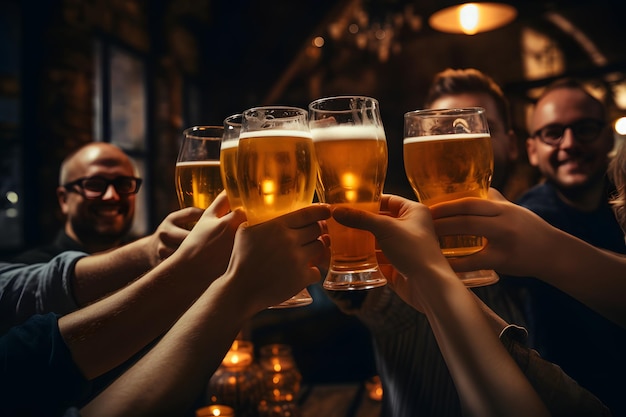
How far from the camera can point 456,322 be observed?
0.85 meters

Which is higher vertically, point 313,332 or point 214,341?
point 214,341

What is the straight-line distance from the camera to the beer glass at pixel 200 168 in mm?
1303

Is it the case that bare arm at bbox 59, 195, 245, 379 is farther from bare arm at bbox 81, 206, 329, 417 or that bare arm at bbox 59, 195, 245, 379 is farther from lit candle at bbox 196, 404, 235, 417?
lit candle at bbox 196, 404, 235, 417

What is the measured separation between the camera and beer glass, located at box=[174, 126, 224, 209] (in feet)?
4.27

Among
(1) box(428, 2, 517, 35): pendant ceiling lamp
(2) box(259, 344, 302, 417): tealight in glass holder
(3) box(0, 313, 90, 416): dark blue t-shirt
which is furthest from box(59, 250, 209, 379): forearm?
(1) box(428, 2, 517, 35): pendant ceiling lamp

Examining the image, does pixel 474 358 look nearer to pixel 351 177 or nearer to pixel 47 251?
pixel 351 177

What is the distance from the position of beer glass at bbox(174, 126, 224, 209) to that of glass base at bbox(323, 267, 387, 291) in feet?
1.42

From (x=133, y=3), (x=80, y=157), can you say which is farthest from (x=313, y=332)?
(x=133, y=3)

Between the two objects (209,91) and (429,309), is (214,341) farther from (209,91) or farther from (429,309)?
(209,91)

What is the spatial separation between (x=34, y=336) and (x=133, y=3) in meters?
4.39

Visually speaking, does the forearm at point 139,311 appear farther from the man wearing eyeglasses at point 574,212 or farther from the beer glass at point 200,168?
the man wearing eyeglasses at point 574,212

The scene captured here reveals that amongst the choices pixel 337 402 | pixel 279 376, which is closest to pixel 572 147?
pixel 337 402

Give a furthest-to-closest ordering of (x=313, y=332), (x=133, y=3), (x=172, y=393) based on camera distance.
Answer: (x=133, y=3) < (x=313, y=332) < (x=172, y=393)

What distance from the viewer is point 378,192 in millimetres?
1062
